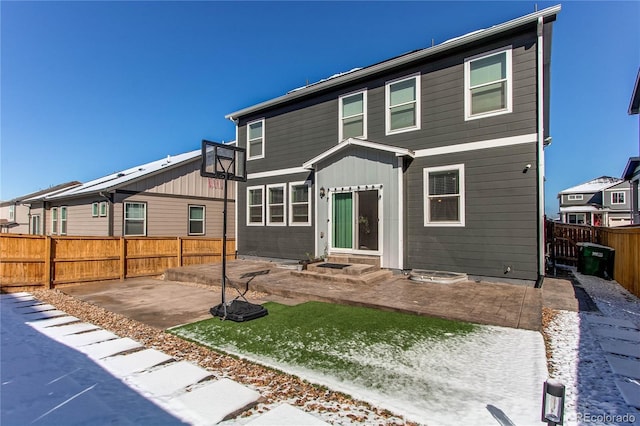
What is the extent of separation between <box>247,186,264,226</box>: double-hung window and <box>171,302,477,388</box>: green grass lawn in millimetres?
6576

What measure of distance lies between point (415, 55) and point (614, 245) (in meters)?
7.60

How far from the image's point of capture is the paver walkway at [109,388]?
234 centimetres

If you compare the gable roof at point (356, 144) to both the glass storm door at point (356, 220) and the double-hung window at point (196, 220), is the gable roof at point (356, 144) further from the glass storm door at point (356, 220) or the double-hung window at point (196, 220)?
the double-hung window at point (196, 220)

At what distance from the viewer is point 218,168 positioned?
17.4 feet

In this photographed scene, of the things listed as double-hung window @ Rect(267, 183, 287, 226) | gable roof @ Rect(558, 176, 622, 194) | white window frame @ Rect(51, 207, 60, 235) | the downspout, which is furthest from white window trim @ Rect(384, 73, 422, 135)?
gable roof @ Rect(558, 176, 622, 194)

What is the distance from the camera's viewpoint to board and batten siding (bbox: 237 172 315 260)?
10.2 metres

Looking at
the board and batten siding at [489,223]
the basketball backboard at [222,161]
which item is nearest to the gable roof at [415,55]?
the board and batten siding at [489,223]

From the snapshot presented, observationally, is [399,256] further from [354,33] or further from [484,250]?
[354,33]

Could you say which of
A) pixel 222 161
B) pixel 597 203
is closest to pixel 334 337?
pixel 222 161

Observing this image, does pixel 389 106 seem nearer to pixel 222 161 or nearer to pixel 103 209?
pixel 222 161

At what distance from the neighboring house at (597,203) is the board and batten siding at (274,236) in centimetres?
3293

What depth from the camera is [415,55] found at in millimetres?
7961

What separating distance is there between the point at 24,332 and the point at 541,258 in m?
9.34

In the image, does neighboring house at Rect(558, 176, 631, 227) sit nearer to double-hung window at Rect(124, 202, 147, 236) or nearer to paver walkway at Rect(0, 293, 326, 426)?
double-hung window at Rect(124, 202, 147, 236)
